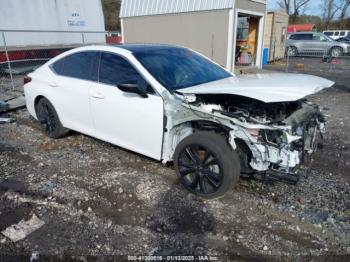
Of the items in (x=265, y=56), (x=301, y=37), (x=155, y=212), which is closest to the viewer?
(x=155, y=212)

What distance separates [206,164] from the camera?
3.39m

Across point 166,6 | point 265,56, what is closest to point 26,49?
point 166,6

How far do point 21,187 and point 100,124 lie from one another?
130 centimetres

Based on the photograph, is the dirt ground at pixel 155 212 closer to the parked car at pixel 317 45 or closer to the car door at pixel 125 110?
the car door at pixel 125 110

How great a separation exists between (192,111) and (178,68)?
0.96m

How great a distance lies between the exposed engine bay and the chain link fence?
8.12 m

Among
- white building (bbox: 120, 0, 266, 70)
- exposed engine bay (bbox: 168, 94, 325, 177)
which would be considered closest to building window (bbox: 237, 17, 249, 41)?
white building (bbox: 120, 0, 266, 70)

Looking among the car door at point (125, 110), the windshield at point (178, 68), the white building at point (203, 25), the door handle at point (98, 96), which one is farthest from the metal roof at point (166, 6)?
the door handle at point (98, 96)

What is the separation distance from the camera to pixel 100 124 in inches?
171

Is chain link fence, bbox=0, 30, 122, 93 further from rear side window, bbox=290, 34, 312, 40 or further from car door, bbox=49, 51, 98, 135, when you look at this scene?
rear side window, bbox=290, 34, 312, 40

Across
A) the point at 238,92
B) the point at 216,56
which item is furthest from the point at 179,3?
the point at 238,92

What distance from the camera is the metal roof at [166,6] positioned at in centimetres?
1095

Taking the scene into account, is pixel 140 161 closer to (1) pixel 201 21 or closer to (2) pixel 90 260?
Answer: (2) pixel 90 260

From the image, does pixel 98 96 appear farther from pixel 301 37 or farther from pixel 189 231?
pixel 301 37
